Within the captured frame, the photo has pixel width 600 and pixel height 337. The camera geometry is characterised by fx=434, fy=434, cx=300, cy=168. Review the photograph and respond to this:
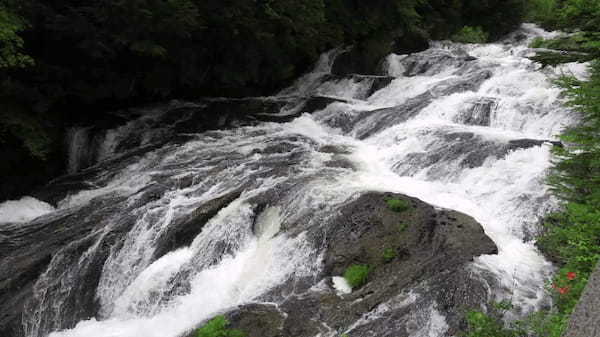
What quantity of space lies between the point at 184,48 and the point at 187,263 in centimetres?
865

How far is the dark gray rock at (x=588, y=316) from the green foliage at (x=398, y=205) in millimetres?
4600

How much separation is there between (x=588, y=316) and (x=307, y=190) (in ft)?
20.6

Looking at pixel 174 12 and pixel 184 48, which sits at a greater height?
pixel 174 12

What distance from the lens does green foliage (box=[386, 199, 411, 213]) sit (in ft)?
25.2

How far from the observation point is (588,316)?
2900 mm

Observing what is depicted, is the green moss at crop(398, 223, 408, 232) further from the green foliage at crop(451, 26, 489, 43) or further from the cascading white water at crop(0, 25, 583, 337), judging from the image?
the green foliage at crop(451, 26, 489, 43)

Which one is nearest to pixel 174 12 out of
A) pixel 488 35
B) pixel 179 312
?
pixel 179 312

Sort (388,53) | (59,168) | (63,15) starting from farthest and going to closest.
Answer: (388,53) → (59,168) → (63,15)

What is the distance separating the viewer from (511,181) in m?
8.56

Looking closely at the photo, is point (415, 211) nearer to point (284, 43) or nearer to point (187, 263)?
point (187, 263)

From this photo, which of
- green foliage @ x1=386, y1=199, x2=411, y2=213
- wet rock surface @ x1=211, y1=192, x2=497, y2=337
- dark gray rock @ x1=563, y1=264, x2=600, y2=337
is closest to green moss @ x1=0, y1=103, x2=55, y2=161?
wet rock surface @ x1=211, y1=192, x2=497, y2=337

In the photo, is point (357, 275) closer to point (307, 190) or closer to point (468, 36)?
point (307, 190)

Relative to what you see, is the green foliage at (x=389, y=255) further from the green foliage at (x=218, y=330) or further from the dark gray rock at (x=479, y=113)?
the dark gray rock at (x=479, y=113)

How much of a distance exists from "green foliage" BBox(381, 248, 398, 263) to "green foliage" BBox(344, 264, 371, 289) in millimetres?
302
